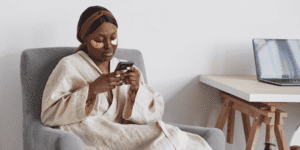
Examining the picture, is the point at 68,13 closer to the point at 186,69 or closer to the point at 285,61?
the point at 186,69

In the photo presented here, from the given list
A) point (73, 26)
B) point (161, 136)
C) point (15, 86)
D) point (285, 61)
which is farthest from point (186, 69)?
point (15, 86)

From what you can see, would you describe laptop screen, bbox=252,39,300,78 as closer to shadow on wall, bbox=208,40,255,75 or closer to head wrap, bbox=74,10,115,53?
shadow on wall, bbox=208,40,255,75

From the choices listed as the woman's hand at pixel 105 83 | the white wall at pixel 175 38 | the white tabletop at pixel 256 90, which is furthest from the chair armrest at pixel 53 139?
the white tabletop at pixel 256 90

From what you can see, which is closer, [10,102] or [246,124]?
[10,102]

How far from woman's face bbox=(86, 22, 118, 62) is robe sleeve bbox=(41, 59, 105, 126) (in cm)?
11

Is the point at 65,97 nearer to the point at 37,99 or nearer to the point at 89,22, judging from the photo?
the point at 37,99

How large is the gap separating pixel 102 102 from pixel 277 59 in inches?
42.8

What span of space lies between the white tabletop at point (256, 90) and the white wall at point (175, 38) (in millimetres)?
213

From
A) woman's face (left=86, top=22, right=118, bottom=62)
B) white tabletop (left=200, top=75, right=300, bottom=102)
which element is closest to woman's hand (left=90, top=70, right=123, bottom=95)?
woman's face (left=86, top=22, right=118, bottom=62)

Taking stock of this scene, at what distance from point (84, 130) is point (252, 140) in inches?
32.7

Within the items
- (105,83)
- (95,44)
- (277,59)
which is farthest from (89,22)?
(277,59)

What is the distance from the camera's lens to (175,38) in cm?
170

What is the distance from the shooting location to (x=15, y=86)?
5.08ft

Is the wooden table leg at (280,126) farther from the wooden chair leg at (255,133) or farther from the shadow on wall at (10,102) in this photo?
the shadow on wall at (10,102)
